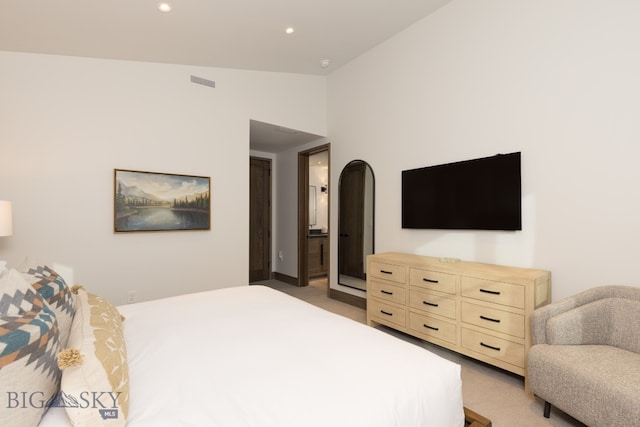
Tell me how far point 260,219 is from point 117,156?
9.78 ft

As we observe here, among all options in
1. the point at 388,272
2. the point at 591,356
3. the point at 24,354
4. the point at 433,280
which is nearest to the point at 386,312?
the point at 388,272

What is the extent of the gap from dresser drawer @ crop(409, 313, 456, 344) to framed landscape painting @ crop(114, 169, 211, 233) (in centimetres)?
258

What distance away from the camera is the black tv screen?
2760 mm

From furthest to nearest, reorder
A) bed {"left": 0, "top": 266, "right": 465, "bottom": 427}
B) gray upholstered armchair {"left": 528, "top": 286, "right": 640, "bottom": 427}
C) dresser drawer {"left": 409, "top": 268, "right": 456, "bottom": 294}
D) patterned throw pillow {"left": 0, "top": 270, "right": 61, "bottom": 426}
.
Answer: dresser drawer {"left": 409, "top": 268, "right": 456, "bottom": 294}, gray upholstered armchair {"left": 528, "top": 286, "right": 640, "bottom": 427}, bed {"left": 0, "top": 266, "right": 465, "bottom": 427}, patterned throw pillow {"left": 0, "top": 270, "right": 61, "bottom": 426}

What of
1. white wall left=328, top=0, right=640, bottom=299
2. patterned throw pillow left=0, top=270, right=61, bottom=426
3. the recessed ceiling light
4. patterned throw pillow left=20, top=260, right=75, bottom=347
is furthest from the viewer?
the recessed ceiling light

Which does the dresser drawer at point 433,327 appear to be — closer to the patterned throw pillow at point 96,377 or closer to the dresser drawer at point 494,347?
the dresser drawer at point 494,347

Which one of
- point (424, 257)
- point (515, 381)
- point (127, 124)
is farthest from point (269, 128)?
point (515, 381)

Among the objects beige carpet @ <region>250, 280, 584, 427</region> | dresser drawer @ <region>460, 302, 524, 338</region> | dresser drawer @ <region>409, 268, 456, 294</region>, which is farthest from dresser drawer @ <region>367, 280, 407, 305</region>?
dresser drawer @ <region>460, 302, 524, 338</region>

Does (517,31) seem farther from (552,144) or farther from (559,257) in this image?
(559,257)

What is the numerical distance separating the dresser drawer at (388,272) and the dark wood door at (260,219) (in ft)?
9.75

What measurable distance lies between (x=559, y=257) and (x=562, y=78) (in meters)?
1.42

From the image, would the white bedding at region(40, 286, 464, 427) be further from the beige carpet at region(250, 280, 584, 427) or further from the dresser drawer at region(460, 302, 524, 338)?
the dresser drawer at region(460, 302, 524, 338)

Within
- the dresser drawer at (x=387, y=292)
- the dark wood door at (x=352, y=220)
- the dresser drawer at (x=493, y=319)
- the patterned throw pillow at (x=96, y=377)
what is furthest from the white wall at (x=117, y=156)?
the dresser drawer at (x=493, y=319)

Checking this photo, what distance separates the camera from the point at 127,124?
10.9ft
